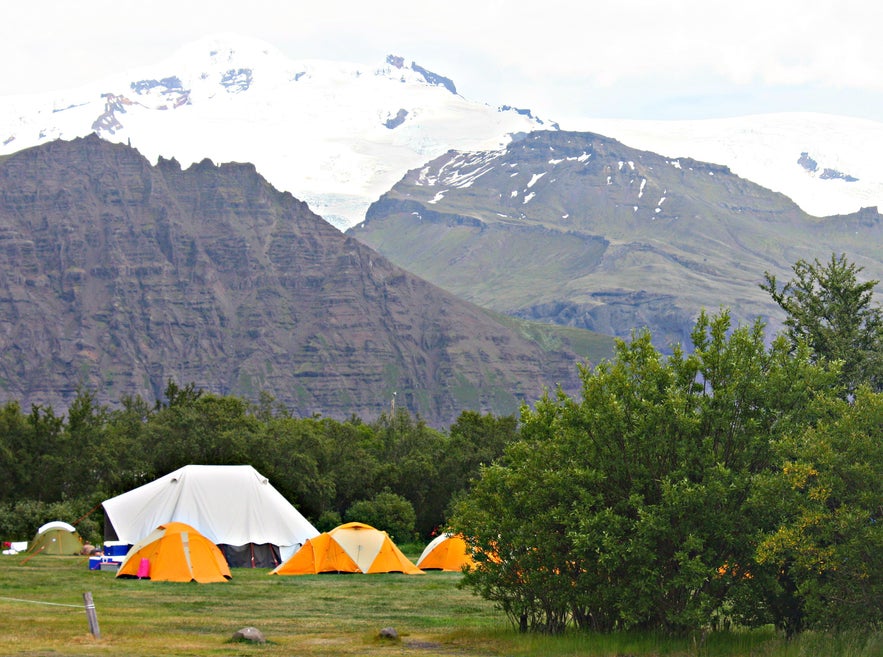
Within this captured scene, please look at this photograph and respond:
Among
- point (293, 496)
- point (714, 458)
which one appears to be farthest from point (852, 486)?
point (293, 496)

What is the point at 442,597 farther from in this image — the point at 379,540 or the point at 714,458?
the point at 714,458

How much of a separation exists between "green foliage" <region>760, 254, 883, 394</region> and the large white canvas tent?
30089mm

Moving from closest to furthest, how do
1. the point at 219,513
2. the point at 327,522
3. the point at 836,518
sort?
the point at 836,518, the point at 219,513, the point at 327,522

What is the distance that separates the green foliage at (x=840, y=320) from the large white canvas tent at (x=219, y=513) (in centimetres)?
3009

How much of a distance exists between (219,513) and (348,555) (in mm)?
7630

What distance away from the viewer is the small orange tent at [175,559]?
50.6 meters

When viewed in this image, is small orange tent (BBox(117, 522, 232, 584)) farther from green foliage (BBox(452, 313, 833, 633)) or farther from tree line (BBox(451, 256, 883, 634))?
green foliage (BBox(452, 313, 833, 633))

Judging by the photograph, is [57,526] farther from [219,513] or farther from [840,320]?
[840,320]

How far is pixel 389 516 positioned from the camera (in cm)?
8681

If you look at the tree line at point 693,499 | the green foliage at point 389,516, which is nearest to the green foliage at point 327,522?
the green foliage at point 389,516

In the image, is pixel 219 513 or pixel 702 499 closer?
pixel 702 499

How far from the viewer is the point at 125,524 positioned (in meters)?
60.8

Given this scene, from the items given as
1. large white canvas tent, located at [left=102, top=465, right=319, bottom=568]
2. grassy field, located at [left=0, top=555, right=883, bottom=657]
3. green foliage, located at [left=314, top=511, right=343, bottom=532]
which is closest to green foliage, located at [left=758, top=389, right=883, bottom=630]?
grassy field, located at [left=0, top=555, right=883, bottom=657]

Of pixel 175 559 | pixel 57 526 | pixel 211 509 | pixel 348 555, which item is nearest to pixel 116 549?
pixel 211 509
